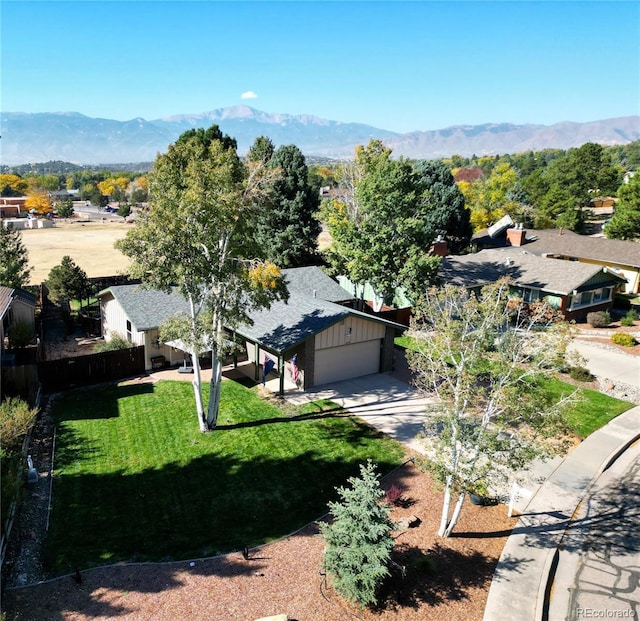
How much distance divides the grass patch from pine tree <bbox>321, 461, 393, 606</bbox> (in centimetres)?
1185

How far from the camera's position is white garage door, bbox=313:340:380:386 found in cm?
2328

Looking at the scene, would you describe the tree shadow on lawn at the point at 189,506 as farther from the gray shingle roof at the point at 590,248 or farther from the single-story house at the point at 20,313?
the gray shingle roof at the point at 590,248

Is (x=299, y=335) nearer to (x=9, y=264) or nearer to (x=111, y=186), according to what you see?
(x=9, y=264)

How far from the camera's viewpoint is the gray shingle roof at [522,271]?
3453 cm

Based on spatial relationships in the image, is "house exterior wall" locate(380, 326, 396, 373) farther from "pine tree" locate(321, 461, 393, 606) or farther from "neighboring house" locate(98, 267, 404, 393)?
"pine tree" locate(321, 461, 393, 606)

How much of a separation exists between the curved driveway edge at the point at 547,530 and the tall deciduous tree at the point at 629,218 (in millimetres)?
38167

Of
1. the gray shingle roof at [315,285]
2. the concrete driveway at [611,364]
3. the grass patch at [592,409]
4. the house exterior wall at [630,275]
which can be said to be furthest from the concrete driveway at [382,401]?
the house exterior wall at [630,275]

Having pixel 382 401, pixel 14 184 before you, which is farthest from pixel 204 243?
pixel 14 184

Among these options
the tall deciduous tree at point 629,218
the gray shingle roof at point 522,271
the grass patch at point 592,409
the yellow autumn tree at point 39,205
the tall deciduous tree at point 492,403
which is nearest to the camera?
the tall deciduous tree at point 492,403

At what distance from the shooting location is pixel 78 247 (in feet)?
240

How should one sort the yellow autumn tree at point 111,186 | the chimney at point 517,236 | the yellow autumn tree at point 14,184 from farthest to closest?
the yellow autumn tree at point 111,186 < the yellow autumn tree at point 14,184 < the chimney at point 517,236

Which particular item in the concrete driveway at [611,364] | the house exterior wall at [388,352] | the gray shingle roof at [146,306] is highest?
the gray shingle roof at [146,306]

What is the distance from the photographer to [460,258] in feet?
134

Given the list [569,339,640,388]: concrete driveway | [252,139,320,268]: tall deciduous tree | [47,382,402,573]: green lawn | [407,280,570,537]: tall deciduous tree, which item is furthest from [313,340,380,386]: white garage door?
[252,139,320,268]: tall deciduous tree
